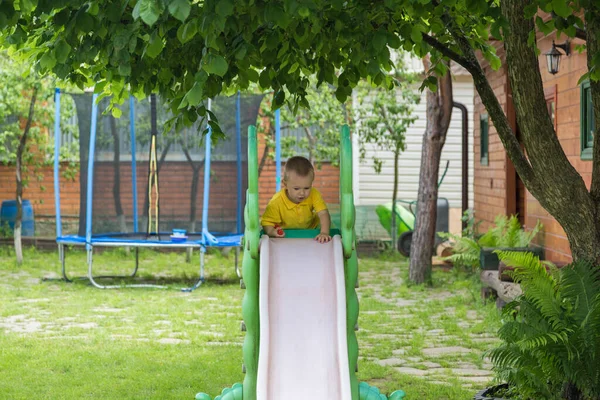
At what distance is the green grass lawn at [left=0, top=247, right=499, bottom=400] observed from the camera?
7684mm

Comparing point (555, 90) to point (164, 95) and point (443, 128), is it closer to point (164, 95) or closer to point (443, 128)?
point (443, 128)

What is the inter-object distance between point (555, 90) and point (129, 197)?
6253mm

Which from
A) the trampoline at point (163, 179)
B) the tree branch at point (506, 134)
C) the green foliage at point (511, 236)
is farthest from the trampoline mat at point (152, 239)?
the tree branch at point (506, 134)

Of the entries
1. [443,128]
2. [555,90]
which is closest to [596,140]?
[555,90]

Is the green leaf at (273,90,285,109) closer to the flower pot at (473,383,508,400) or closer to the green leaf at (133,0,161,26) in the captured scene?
the flower pot at (473,383,508,400)

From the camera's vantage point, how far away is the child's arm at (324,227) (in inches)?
236

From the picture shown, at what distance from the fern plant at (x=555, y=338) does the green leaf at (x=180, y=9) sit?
10.6 feet

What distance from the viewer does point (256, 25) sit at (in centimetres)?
556

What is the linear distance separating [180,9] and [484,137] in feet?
42.9

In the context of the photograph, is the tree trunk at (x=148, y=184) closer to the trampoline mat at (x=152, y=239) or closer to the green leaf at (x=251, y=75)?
the trampoline mat at (x=152, y=239)

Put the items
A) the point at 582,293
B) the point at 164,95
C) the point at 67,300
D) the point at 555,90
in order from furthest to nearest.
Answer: the point at 67,300 < the point at 555,90 < the point at 164,95 < the point at 582,293

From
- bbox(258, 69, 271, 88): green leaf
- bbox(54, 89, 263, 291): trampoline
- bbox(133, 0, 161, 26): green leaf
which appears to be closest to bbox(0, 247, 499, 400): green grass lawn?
bbox(54, 89, 263, 291): trampoline

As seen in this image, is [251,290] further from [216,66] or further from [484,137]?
[484,137]

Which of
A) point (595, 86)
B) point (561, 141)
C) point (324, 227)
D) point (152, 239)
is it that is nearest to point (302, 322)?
point (324, 227)
